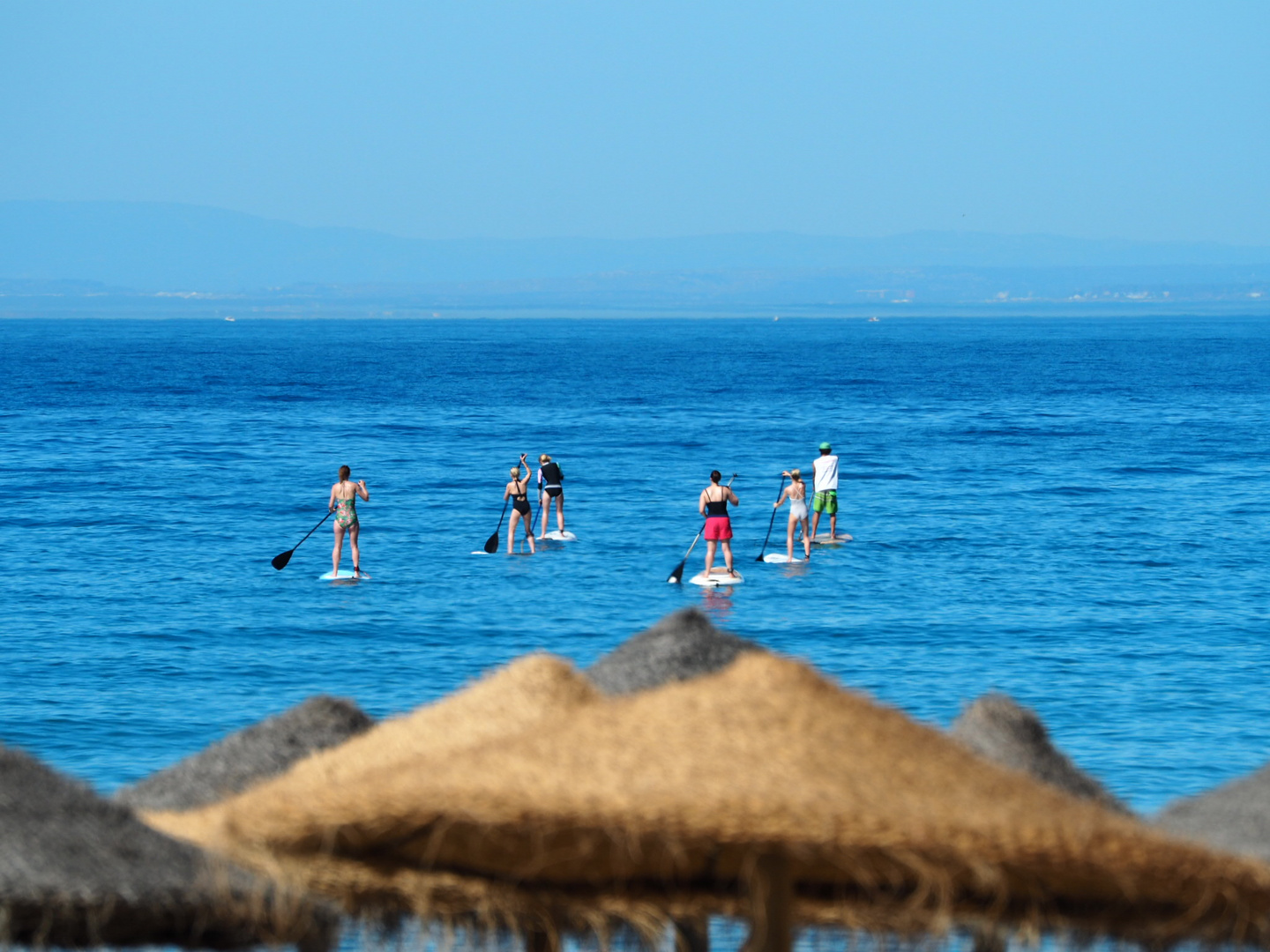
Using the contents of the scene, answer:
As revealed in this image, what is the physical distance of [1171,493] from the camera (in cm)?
5356

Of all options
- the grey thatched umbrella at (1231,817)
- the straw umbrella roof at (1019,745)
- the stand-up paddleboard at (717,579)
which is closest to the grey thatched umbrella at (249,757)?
the straw umbrella roof at (1019,745)

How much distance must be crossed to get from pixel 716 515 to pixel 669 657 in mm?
24158

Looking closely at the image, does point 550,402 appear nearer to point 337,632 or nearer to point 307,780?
point 337,632

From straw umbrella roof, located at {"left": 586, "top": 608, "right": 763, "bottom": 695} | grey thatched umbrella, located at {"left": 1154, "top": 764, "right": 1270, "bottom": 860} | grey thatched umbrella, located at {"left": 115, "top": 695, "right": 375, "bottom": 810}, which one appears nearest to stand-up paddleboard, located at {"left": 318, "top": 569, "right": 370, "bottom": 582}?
grey thatched umbrella, located at {"left": 115, "top": 695, "right": 375, "bottom": 810}

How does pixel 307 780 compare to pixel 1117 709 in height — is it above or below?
above

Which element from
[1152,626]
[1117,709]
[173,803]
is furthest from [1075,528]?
[173,803]

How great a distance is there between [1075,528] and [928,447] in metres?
23.2

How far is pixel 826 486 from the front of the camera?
38250 mm

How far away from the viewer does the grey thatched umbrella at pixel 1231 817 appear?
27.3 feet

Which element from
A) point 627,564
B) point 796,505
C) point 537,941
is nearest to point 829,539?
point 796,505

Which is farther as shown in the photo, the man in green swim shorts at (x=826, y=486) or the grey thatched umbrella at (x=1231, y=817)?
the man in green swim shorts at (x=826, y=486)

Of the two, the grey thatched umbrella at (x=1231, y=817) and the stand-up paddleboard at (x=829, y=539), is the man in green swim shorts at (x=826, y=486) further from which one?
the grey thatched umbrella at (x=1231, y=817)

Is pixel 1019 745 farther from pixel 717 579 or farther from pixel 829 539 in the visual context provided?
pixel 829 539

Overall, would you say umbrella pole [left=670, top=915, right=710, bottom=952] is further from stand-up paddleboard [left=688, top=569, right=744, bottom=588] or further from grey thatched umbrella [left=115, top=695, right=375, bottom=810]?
stand-up paddleboard [left=688, top=569, right=744, bottom=588]
